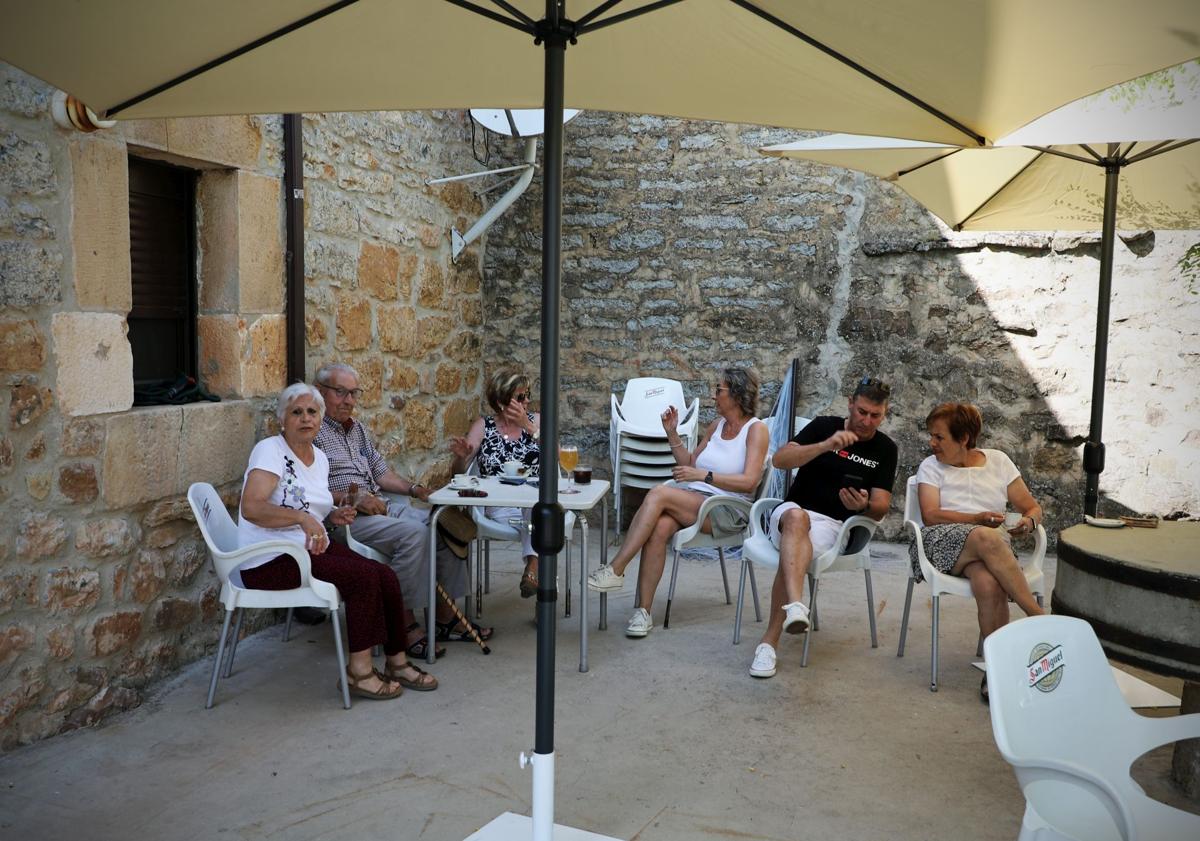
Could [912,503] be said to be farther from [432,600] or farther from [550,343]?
[550,343]

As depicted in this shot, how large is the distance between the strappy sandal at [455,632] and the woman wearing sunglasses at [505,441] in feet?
1.08

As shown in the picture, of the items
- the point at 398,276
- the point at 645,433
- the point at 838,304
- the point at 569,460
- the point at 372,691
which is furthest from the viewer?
the point at 838,304

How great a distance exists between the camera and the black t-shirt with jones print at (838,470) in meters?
4.27

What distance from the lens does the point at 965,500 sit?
4141mm

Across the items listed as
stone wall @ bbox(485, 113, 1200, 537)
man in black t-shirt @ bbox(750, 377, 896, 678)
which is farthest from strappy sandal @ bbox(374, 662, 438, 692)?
stone wall @ bbox(485, 113, 1200, 537)

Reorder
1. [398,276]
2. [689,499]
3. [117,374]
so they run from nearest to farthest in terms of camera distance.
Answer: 1. [117,374]
2. [689,499]
3. [398,276]

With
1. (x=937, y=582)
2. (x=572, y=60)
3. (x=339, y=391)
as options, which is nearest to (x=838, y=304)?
(x=937, y=582)

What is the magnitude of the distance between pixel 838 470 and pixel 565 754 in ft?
5.85

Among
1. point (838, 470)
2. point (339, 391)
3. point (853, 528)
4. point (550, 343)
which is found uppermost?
point (550, 343)

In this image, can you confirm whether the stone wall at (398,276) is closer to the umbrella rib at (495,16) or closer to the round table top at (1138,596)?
the umbrella rib at (495,16)

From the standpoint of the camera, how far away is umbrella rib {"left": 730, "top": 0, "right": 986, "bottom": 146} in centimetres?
229

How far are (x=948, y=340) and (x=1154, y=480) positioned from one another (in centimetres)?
136

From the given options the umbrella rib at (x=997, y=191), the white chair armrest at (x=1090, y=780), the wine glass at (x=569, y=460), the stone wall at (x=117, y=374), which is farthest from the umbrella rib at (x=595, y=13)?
the umbrella rib at (x=997, y=191)

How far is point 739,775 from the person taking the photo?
305cm
